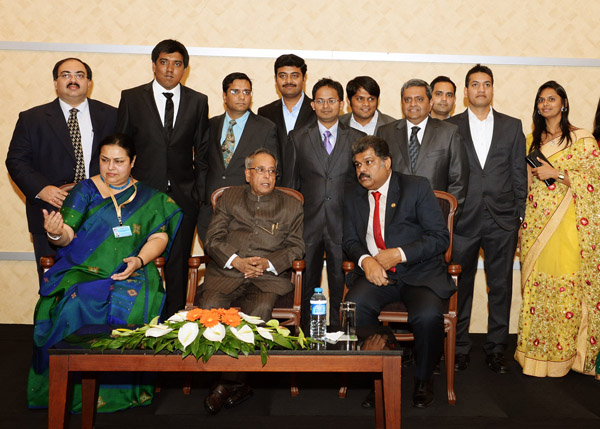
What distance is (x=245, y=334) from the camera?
2686mm

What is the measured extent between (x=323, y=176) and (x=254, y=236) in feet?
2.31

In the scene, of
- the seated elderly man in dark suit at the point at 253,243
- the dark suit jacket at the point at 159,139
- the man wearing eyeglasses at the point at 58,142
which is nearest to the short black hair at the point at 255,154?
the seated elderly man in dark suit at the point at 253,243

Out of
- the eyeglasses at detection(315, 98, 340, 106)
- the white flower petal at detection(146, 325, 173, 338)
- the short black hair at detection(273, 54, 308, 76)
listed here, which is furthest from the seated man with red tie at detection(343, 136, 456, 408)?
the white flower petal at detection(146, 325, 173, 338)

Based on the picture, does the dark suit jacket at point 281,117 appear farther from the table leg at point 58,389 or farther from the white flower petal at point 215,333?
the table leg at point 58,389

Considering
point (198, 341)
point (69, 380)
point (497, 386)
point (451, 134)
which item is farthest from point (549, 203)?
point (69, 380)

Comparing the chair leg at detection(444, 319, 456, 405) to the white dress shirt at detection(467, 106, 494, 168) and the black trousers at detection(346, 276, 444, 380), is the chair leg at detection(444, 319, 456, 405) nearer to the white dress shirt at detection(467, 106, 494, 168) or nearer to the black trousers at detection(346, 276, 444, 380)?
the black trousers at detection(346, 276, 444, 380)

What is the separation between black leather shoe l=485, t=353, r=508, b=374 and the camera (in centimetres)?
424

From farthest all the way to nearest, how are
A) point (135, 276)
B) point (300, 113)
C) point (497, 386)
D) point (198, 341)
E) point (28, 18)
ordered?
1. point (28, 18)
2. point (300, 113)
3. point (497, 386)
4. point (135, 276)
5. point (198, 341)

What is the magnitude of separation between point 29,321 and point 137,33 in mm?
2667

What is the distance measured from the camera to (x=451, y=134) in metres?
4.25

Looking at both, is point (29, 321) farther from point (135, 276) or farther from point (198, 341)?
point (198, 341)

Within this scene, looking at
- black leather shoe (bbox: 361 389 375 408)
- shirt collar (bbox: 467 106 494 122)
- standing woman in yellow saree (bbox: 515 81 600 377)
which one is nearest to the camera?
black leather shoe (bbox: 361 389 375 408)

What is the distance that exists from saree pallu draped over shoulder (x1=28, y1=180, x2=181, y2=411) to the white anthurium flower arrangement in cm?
76

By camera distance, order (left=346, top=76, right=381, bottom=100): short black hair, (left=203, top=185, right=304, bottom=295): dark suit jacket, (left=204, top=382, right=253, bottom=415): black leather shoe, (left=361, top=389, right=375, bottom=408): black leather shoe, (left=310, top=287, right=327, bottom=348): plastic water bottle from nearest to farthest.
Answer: (left=310, top=287, right=327, bottom=348): plastic water bottle, (left=204, top=382, right=253, bottom=415): black leather shoe, (left=361, top=389, right=375, bottom=408): black leather shoe, (left=203, top=185, right=304, bottom=295): dark suit jacket, (left=346, top=76, right=381, bottom=100): short black hair
